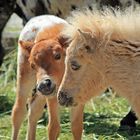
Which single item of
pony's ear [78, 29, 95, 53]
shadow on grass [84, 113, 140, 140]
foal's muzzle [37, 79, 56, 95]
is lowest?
shadow on grass [84, 113, 140, 140]

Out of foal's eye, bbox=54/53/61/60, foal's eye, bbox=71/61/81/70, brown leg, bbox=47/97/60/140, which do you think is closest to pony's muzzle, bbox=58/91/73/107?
foal's eye, bbox=71/61/81/70

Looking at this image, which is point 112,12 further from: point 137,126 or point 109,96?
point 109,96

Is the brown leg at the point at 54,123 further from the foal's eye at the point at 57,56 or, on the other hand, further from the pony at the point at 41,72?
the foal's eye at the point at 57,56

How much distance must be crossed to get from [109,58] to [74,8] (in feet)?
9.18

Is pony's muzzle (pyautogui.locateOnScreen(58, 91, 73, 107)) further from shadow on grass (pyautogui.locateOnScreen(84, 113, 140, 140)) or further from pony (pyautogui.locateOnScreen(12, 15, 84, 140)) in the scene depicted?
shadow on grass (pyautogui.locateOnScreen(84, 113, 140, 140))

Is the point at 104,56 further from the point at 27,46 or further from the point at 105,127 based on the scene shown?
the point at 105,127

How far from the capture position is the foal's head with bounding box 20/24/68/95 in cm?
472

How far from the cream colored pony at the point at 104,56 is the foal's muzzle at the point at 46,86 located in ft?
1.99

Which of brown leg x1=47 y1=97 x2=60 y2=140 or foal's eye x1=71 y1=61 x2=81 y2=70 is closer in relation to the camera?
foal's eye x1=71 y1=61 x2=81 y2=70

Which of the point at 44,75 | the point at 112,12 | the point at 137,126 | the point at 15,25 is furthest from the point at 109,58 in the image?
the point at 15,25

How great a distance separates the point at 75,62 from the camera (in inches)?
157

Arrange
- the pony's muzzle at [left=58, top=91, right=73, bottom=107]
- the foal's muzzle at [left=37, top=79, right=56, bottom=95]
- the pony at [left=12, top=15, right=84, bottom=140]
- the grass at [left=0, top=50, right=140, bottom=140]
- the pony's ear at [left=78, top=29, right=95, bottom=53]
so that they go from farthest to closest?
the grass at [left=0, top=50, right=140, bottom=140]
the pony at [left=12, top=15, right=84, bottom=140]
the foal's muzzle at [left=37, top=79, right=56, bottom=95]
the pony's muzzle at [left=58, top=91, right=73, bottom=107]
the pony's ear at [left=78, top=29, right=95, bottom=53]

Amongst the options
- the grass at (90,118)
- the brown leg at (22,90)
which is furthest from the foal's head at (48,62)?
the grass at (90,118)

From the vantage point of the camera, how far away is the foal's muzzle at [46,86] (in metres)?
4.68
